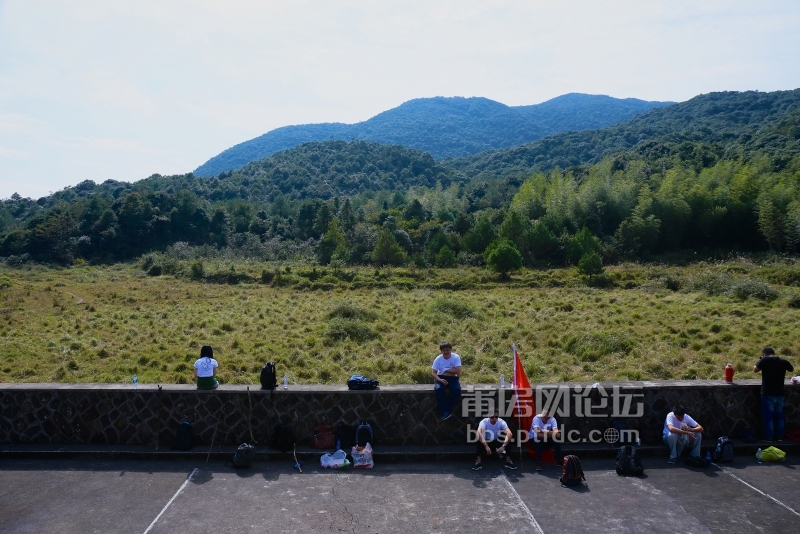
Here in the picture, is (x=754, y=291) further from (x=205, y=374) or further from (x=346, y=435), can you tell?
(x=205, y=374)

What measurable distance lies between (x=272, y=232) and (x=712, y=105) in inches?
5205

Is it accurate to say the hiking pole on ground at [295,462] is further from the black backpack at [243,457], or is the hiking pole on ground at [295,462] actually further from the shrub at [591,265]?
the shrub at [591,265]

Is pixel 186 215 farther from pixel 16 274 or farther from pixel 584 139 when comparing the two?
pixel 584 139

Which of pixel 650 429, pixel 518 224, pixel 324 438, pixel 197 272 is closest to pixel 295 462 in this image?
pixel 324 438

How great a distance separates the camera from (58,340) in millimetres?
21359

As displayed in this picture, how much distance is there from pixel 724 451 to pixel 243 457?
20.0 ft

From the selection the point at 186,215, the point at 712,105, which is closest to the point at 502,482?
the point at 186,215

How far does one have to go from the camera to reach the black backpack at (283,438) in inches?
315

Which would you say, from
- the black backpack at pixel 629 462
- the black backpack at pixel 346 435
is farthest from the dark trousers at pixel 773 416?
the black backpack at pixel 346 435

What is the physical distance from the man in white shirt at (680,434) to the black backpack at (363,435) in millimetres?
3846

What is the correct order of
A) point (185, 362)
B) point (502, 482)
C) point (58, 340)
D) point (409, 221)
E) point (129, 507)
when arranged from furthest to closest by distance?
point (409, 221) < point (58, 340) < point (185, 362) < point (502, 482) < point (129, 507)

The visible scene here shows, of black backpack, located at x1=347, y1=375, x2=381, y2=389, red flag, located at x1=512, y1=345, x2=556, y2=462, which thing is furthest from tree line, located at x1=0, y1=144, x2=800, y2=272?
A: black backpack, located at x1=347, y1=375, x2=381, y2=389

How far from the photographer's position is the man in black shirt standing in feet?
27.4

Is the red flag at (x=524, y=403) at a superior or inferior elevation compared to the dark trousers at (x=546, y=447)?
superior
